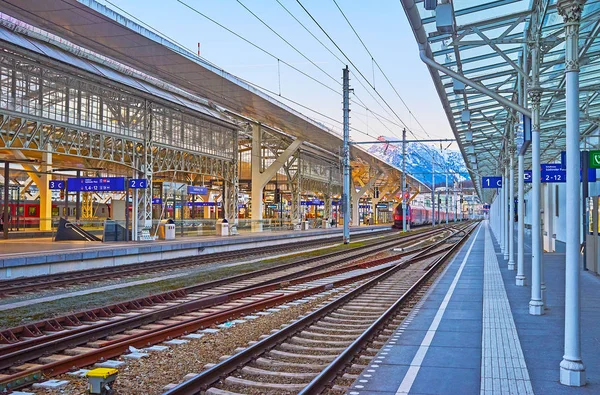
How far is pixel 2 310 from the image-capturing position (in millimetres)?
11867

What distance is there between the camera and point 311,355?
321 inches

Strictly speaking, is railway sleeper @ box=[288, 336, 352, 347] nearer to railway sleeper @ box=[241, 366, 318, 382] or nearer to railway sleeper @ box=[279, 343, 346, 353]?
railway sleeper @ box=[279, 343, 346, 353]

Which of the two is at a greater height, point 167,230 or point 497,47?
point 497,47

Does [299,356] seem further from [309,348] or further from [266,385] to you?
[266,385]

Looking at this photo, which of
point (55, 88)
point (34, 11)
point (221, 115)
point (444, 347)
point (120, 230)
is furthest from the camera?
point (221, 115)

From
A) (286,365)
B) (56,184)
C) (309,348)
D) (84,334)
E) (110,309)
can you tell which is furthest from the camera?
(56,184)

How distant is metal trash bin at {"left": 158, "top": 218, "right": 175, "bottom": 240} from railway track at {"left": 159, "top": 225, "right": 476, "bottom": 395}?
73.8 ft

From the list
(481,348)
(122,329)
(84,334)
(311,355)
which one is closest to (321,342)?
(311,355)

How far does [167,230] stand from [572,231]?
98.2ft

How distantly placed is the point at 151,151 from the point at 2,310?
2233 centimetres

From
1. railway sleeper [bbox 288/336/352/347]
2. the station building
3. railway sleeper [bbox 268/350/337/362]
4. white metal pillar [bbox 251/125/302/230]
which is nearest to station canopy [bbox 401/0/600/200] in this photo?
railway sleeper [bbox 288/336/352/347]

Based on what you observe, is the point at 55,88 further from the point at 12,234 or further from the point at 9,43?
the point at 12,234

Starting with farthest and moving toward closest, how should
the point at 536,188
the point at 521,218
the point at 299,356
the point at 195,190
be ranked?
the point at 195,190
the point at 521,218
the point at 536,188
the point at 299,356

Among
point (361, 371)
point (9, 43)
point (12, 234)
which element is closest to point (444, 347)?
point (361, 371)
